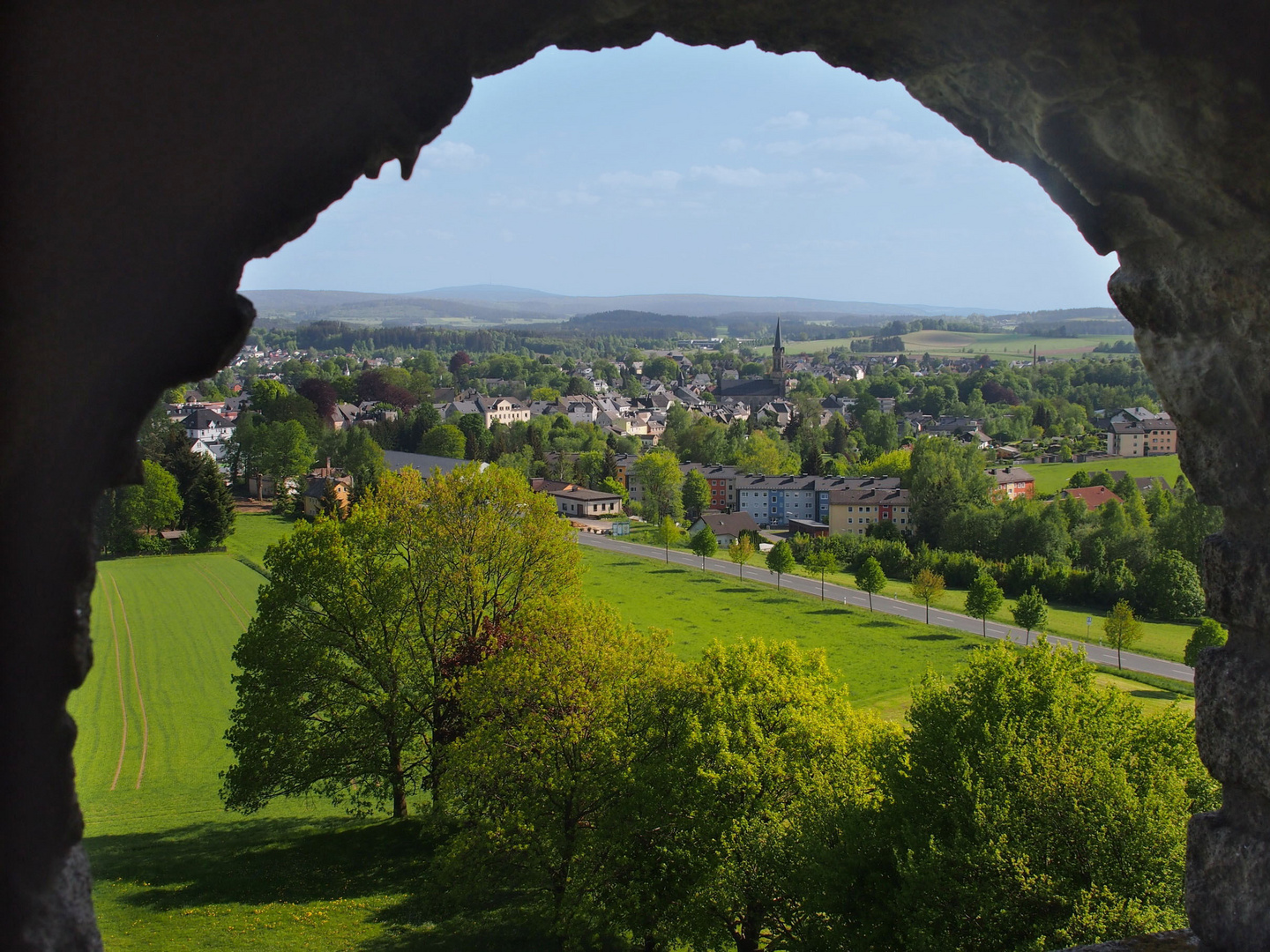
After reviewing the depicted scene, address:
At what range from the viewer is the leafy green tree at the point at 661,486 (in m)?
69.1

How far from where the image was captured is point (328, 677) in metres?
15.6

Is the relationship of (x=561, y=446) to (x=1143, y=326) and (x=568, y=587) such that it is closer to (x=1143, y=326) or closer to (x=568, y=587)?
(x=568, y=587)

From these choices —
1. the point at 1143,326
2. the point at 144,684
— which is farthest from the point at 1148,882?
the point at 144,684

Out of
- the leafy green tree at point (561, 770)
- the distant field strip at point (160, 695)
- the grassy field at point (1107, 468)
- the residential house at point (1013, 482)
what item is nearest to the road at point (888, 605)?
the leafy green tree at point (561, 770)

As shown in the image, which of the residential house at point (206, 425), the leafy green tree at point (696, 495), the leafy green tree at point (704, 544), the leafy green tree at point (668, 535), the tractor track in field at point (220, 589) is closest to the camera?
the tractor track in field at point (220, 589)

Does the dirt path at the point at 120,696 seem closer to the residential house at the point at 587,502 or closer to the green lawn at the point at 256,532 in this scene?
the green lawn at the point at 256,532

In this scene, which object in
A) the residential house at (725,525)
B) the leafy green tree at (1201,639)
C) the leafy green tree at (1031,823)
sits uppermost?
the leafy green tree at (1031,823)

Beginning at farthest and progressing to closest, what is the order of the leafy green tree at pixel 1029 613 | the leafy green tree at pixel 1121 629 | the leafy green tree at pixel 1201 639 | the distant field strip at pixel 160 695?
the leafy green tree at pixel 1029 613
the leafy green tree at pixel 1121 629
the leafy green tree at pixel 1201 639
the distant field strip at pixel 160 695

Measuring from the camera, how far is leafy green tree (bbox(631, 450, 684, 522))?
227 ft

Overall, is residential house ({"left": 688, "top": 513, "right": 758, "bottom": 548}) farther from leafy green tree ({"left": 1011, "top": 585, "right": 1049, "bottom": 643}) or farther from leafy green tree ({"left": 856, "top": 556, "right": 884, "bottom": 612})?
leafy green tree ({"left": 1011, "top": 585, "right": 1049, "bottom": 643})

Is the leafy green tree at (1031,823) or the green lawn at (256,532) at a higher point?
the leafy green tree at (1031,823)

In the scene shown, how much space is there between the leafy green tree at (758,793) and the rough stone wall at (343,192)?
791cm

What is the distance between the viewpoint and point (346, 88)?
10.2 feet

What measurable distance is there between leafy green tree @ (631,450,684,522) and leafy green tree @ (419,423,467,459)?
635 inches
